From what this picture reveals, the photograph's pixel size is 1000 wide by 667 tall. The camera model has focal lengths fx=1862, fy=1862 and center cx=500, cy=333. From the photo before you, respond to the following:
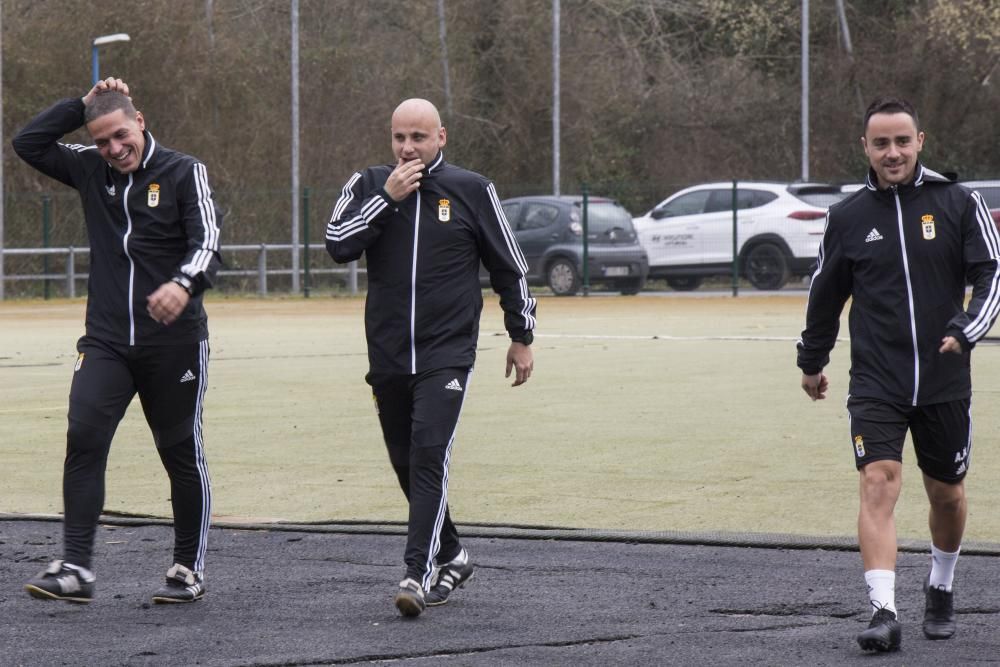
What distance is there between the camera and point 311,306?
96.9ft

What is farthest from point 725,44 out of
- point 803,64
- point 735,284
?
point 735,284

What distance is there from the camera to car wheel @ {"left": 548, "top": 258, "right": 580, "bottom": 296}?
99.7 ft

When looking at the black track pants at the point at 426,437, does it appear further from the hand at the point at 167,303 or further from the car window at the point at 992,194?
the car window at the point at 992,194

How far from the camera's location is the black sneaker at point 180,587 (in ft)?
21.5

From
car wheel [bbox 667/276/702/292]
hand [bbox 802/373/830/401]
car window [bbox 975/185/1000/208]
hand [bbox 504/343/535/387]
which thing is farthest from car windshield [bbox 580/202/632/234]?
hand [bbox 802/373/830/401]

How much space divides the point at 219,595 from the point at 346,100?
3132cm

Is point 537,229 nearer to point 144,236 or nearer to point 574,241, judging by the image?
point 574,241

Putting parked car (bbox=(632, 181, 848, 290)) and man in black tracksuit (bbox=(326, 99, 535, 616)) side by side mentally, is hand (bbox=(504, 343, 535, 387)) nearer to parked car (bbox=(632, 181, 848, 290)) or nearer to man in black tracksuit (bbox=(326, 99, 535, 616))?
man in black tracksuit (bbox=(326, 99, 535, 616))

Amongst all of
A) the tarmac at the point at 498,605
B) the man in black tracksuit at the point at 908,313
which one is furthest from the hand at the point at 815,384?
the tarmac at the point at 498,605

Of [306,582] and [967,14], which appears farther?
[967,14]

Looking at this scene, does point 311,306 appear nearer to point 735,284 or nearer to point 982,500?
point 735,284

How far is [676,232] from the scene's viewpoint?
101 feet

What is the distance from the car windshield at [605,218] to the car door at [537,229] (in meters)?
0.47

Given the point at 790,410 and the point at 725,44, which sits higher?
the point at 725,44
